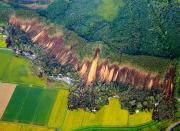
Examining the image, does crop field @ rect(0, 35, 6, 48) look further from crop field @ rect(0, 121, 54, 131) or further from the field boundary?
the field boundary

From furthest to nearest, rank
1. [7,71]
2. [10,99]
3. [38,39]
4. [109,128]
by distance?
[38,39] → [7,71] → [10,99] → [109,128]

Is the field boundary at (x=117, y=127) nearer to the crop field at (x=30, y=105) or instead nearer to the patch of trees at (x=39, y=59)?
the crop field at (x=30, y=105)

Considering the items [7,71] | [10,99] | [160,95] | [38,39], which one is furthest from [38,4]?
[160,95]

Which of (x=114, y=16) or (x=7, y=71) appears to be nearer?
(x=7, y=71)

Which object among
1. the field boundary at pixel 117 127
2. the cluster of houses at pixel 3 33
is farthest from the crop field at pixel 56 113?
the cluster of houses at pixel 3 33

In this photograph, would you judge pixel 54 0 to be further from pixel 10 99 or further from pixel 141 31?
pixel 10 99

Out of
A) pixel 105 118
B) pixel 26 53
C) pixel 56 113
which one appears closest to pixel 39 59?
pixel 26 53

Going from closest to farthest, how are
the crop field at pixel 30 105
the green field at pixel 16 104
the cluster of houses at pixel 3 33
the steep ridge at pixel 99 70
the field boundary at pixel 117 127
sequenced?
the field boundary at pixel 117 127 → the crop field at pixel 30 105 → the green field at pixel 16 104 → the steep ridge at pixel 99 70 → the cluster of houses at pixel 3 33
